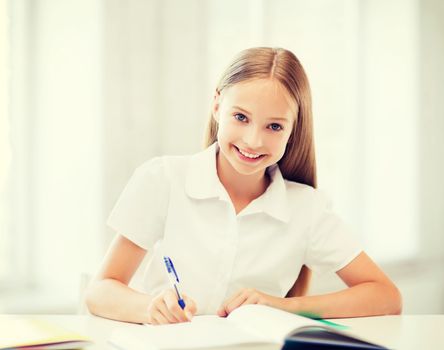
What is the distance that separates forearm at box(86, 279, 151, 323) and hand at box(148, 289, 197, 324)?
5 centimetres

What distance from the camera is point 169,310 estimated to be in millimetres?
1208

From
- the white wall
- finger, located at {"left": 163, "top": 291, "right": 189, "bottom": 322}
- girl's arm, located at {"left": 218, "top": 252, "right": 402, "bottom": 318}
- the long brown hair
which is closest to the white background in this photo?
the white wall

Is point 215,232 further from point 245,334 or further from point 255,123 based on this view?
point 245,334

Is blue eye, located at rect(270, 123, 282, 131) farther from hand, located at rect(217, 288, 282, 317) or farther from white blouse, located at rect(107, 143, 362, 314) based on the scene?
hand, located at rect(217, 288, 282, 317)

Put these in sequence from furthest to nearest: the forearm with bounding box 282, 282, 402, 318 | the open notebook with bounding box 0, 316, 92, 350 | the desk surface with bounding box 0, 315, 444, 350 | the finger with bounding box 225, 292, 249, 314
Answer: the forearm with bounding box 282, 282, 402, 318 < the finger with bounding box 225, 292, 249, 314 < the desk surface with bounding box 0, 315, 444, 350 < the open notebook with bounding box 0, 316, 92, 350

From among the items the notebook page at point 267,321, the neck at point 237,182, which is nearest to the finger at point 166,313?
the notebook page at point 267,321

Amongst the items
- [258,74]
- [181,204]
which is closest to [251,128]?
[258,74]

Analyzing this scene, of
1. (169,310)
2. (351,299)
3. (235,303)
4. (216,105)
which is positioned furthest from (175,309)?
(216,105)

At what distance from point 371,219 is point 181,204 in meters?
2.26

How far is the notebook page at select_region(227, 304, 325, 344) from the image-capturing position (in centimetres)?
100

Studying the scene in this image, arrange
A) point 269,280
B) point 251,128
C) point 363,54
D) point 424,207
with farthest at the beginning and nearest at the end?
point 424,207, point 363,54, point 269,280, point 251,128

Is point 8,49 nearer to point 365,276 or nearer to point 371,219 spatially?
point 365,276

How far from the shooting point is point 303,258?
5.38ft

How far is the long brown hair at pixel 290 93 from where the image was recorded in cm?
150
